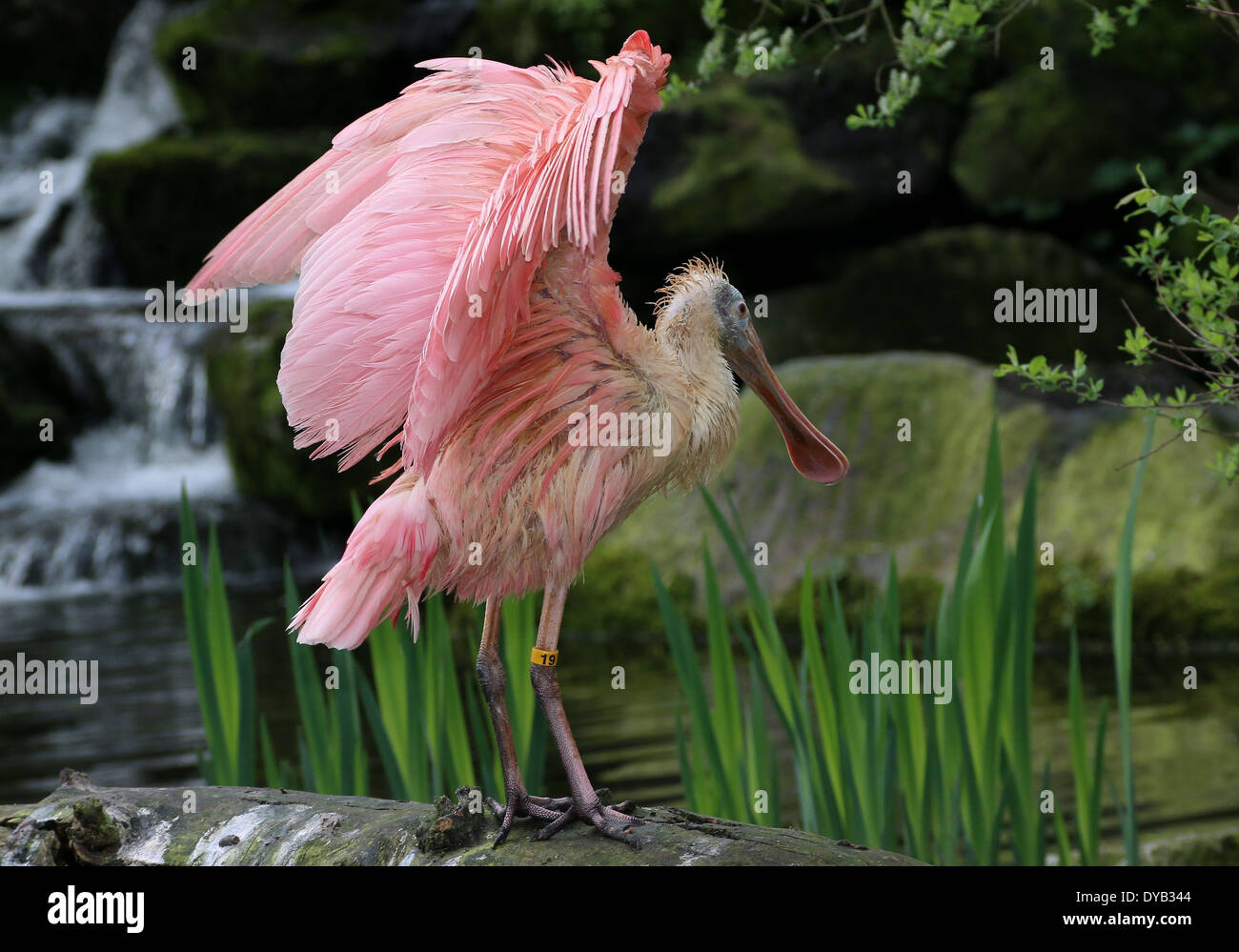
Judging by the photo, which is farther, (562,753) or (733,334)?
(733,334)

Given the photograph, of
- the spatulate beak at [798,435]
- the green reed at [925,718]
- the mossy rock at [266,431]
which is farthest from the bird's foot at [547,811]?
the mossy rock at [266,431]

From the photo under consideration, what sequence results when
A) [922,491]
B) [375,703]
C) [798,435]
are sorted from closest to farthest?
[798,435] < [375,703] < [922,491]

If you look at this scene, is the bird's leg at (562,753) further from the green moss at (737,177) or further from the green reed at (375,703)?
the green moss at (737,177)

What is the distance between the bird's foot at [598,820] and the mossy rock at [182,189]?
1244cm

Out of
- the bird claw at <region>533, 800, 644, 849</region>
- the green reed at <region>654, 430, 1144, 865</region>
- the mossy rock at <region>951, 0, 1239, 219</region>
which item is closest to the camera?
the bird claw at <region>533, 800, 644, 849</region>

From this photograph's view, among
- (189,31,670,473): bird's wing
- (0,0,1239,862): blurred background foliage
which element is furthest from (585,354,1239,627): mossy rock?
(189,31,670,473): bird's wing

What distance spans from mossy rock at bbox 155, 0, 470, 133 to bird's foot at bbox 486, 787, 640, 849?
1337 centimetres

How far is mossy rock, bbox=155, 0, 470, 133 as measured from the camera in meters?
15.9

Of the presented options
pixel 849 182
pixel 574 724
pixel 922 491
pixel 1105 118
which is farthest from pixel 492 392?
pixel 1105 118

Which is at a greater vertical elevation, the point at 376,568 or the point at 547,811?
the point at 376,568

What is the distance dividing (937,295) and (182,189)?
7625 millimetres

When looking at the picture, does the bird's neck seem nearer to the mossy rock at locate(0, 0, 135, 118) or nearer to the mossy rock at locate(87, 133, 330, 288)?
the mossy rock at locate(87, 133, 330, 288)

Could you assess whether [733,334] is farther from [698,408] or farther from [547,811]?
[547,811]

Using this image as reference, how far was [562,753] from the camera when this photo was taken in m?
3.18
